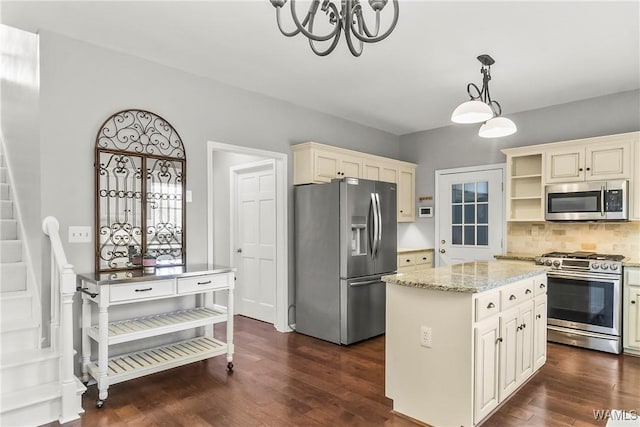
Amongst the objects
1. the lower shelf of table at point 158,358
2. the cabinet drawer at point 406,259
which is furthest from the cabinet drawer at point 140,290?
the cabinet drawer at point 406,259

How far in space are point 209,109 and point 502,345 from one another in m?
3.21

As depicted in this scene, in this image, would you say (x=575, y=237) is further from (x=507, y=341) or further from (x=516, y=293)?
(x=507, y=341)

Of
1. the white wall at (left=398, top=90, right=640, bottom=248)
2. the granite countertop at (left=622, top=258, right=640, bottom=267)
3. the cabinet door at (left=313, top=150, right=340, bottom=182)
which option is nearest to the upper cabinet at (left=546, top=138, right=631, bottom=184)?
the white wall at (left=398, top=90, right=640, bottom=248)

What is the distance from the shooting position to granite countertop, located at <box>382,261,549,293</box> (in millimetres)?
2295

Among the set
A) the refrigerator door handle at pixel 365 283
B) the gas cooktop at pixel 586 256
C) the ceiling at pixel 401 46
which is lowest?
the refrigerator door handle at pixel 365 283

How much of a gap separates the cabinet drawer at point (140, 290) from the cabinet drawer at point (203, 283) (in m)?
0.10

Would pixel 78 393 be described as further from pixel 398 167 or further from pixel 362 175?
pixel 398 167

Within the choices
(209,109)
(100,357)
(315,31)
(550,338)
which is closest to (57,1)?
(209,109)

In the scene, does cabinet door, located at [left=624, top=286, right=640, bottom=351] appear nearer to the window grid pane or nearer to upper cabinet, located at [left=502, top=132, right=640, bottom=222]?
upper cabinet, located at [left=502, top=132, right=640, bottom=222]

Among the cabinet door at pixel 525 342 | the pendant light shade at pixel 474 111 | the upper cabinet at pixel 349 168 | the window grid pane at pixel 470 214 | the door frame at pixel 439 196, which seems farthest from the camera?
Result: the window grid pane at pixel 470 214

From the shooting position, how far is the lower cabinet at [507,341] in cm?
Answer: 231

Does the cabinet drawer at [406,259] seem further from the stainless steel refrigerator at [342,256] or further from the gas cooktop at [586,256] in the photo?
the gas cooktop at [586,256]

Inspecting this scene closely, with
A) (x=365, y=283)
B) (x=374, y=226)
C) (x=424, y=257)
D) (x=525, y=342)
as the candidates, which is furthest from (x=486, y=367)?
(x=424, y=257)

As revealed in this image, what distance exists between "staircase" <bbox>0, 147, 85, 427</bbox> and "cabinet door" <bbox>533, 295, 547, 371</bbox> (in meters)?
3.32
